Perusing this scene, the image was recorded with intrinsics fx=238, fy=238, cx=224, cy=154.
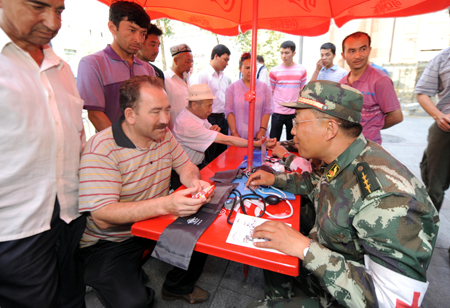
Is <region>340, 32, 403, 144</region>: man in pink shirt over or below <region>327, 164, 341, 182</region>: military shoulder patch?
over

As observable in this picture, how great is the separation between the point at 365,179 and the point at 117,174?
4.66ft

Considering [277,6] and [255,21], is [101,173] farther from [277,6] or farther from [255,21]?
[277,6]

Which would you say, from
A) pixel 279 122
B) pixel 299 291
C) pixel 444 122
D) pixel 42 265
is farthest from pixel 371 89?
pixel 42 265

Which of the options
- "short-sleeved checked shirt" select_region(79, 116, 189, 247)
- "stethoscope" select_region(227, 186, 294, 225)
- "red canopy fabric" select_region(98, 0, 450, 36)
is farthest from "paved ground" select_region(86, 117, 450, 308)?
"red canopy fabric" select_region(98, 0, 450, 36)

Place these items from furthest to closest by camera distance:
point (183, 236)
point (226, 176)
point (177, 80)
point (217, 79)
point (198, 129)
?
1. point (217, 79)
2. point (177, 80)
3. point (198, 129)
4. point (226, 176)
5. point (183, 236)

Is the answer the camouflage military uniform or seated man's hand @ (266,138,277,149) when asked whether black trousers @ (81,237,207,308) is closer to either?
the camouflage military uniform

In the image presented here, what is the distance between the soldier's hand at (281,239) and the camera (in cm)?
112

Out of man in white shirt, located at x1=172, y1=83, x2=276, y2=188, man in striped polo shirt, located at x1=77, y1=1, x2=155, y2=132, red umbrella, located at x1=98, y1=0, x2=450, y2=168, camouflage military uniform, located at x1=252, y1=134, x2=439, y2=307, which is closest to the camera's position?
camouflage military uniform, located at x1=252, y1=134, x2=439, y2=307

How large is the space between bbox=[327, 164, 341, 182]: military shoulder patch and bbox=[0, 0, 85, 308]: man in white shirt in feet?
5.07

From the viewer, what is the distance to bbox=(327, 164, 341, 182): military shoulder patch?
136 cm

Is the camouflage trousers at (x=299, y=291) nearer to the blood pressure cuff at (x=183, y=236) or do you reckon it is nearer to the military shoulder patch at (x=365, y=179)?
the blood pressure cuff at (x=183, y=236)

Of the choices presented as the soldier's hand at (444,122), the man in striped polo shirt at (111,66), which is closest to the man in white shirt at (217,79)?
the man in striped polo shirt at (111,66)

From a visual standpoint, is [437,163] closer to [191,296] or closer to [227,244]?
[227,244]

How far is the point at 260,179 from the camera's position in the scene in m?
1.75
